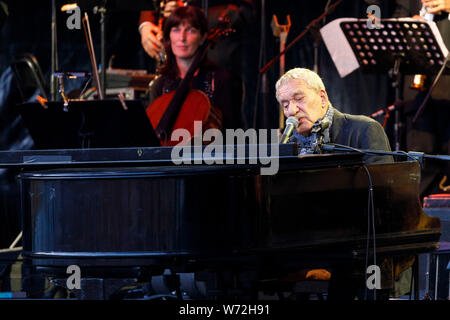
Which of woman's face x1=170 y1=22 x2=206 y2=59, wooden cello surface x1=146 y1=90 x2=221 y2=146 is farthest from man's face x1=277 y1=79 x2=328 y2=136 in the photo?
woman's face x1=170 y1=22 x2=206 y2=59

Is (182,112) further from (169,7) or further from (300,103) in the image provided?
(300,103)

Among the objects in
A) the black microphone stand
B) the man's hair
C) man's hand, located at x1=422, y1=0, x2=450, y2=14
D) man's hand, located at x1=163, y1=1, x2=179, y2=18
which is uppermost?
man's hand, located at x1=163, y1=1, x2=179, y2=18

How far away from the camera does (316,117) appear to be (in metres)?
4.06

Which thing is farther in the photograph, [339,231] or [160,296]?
[160,296]

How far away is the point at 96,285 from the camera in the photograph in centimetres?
398

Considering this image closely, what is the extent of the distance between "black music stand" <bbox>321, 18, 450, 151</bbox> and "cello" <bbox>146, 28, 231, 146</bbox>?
37.4 inches

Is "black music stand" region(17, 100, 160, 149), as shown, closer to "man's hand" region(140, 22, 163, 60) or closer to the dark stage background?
"man's hand" region(140, 22, 163, 60)

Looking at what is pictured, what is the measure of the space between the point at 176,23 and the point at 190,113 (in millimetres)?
923

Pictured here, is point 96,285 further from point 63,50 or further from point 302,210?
point 63,50

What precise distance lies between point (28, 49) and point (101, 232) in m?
4.72

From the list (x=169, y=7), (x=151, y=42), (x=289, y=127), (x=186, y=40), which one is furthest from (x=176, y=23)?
(x=289, y=127)

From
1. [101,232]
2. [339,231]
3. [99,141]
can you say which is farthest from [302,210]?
[99,141]

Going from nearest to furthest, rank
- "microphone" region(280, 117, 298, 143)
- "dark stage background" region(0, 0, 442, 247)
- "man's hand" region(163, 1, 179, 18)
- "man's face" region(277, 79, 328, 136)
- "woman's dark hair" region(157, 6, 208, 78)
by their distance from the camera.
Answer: "microphone" region(280, 117, 298, 143), "man's face" region(277, 79, 328, 136), "woman's dark hair" region(157, 6, 208, 78), "man's hand" region(163, 1, 179, 18), "dark stage background" region(0, 0, 442, 247)

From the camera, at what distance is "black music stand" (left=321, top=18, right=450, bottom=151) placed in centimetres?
547
